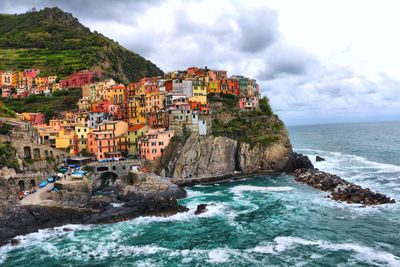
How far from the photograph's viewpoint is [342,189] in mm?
57344

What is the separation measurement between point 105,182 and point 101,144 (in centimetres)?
1032

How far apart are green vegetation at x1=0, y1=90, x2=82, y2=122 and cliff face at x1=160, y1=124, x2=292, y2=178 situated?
4186cm

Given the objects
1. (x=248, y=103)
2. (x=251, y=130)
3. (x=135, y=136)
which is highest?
(x=248, y=103)

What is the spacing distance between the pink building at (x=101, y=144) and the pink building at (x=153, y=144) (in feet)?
21.5

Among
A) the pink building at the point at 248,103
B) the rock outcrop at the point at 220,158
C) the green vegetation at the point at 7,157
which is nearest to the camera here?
A: the green vegetation at the point at 7,157

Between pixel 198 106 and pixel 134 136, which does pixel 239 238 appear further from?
pixel 198 106

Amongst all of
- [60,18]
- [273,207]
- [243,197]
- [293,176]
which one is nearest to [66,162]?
[243,197]

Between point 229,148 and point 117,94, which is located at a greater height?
point 117,94

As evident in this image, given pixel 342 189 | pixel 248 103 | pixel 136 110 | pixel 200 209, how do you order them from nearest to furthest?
pixel 200 209 < pixel 342 189 < pixel 136 110 < pixel 248 103

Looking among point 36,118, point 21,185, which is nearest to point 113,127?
point 36,118

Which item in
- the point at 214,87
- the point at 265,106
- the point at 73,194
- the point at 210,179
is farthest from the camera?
the point at 214,87

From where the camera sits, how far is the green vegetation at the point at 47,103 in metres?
98.1

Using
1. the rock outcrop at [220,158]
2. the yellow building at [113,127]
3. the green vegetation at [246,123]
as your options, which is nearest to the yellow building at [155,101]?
the yellow building at [113,127]

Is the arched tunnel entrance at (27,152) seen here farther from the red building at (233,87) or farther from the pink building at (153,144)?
the red building at (233,87)
